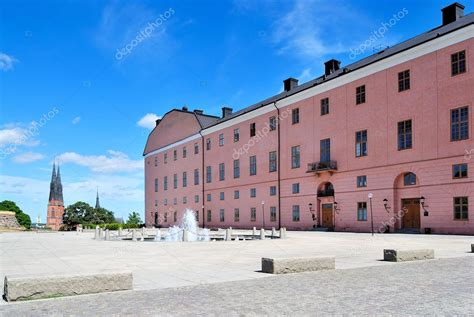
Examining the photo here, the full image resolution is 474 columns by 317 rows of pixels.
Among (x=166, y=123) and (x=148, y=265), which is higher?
(x=166, y=123)

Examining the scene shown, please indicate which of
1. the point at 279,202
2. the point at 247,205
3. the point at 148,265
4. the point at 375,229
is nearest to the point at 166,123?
the point at 247,205

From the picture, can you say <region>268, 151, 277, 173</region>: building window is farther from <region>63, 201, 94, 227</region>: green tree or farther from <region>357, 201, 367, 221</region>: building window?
<region>63, 201, 94, 227</region>: green tree

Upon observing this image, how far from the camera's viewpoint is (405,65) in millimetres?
33500

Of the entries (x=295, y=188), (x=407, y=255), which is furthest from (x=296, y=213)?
(x=407, y=255)

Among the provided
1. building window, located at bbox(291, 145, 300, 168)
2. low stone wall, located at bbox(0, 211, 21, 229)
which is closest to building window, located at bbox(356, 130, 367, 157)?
building window, located at bbox(291, 145, 300, 168)

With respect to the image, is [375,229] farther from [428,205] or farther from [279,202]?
[279,202]

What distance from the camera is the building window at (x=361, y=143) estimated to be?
36562 mm

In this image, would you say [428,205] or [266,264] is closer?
[266,264]

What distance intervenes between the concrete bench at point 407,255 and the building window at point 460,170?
57.5ft

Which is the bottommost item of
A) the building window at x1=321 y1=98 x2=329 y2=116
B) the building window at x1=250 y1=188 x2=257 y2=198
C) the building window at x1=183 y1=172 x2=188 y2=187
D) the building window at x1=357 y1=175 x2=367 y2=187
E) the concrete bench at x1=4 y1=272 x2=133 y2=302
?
the concrete bench at x1=4 y1=272 x2=133 y2=302

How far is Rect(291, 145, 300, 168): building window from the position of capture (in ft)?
145

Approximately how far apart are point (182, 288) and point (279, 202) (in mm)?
38045

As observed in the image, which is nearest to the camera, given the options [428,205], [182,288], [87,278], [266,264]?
[87,278]

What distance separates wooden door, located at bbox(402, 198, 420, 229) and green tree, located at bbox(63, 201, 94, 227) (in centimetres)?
6337
